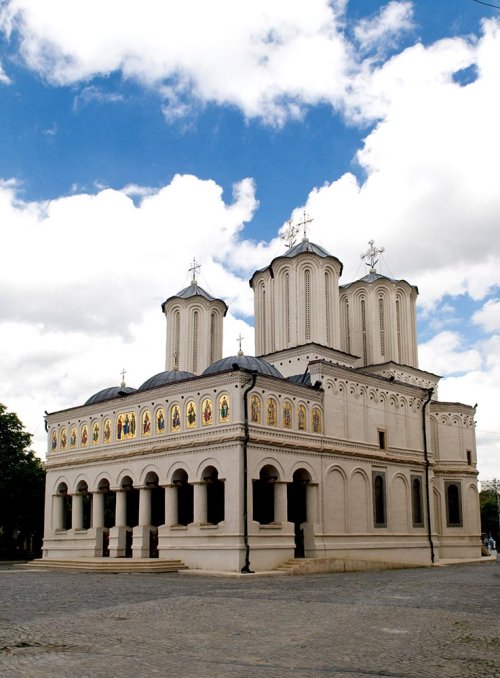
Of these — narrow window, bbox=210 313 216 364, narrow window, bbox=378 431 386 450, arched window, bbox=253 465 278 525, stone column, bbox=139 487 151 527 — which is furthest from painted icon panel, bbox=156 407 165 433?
narrow window, bbox=378 431 386 450

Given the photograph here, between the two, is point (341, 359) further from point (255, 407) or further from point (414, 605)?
point (414, 605)

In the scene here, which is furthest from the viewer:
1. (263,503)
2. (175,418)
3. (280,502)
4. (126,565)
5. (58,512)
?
(58,512)

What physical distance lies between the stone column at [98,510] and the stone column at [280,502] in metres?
9.74

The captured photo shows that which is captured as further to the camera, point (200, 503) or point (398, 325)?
point (398, 325)

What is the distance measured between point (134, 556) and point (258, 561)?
625 cm

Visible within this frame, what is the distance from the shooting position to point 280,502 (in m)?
30.0

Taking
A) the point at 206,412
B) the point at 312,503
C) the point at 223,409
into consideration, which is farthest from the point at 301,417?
the point at 206,412

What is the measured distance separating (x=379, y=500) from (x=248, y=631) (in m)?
24.1

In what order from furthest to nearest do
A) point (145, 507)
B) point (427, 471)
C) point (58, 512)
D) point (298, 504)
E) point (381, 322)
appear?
point (381, 322), point (427, 471), point (58, 512), point (298, 504), point (145, 507)

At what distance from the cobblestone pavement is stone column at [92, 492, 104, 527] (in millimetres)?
14779

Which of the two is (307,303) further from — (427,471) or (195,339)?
(427,471)

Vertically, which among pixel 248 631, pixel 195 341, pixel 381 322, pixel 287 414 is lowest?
pixel 248 631

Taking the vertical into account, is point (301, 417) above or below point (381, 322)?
below

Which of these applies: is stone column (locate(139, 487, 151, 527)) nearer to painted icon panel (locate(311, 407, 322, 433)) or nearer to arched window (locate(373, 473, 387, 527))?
painted icon panel (locate(311, 407, 322, 433))
